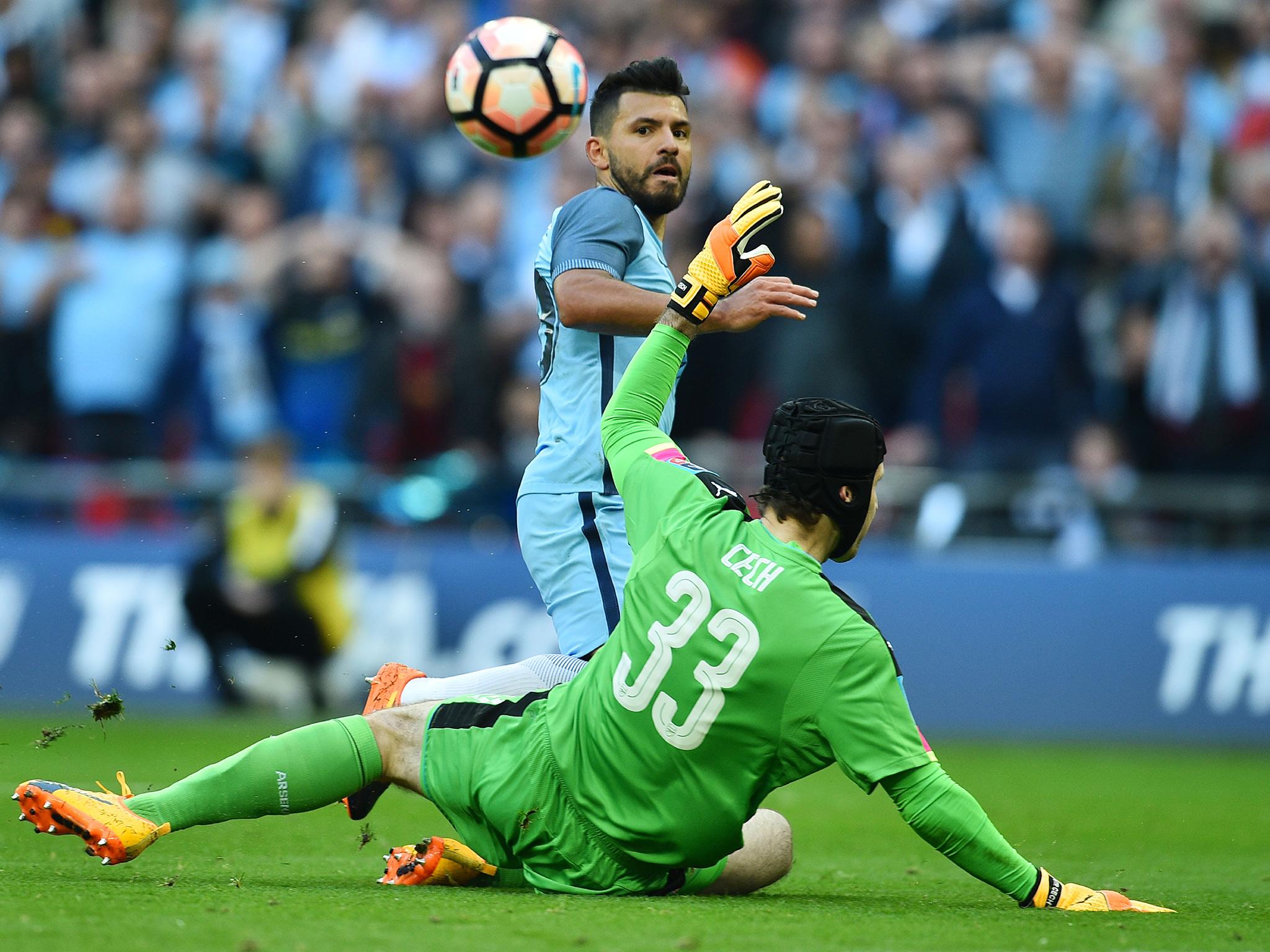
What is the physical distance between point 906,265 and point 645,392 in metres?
7.56

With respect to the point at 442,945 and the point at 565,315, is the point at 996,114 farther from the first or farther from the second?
the point at 442,945

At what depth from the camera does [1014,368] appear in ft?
37.7

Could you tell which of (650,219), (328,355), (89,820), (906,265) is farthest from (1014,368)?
(89,820)

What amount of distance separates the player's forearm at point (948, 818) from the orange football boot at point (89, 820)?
2.08 m

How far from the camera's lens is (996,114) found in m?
12.9

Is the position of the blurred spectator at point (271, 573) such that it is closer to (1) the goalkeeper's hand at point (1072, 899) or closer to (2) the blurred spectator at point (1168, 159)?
(2) the blurred spectator at point (1168, 159)

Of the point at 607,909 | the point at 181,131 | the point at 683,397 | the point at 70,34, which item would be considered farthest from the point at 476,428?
A: the point at 607,909

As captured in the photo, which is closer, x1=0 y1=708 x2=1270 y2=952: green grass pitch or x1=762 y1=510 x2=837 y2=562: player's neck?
x1=0 y1=708 x2=1270 y2=952: green grass pitch

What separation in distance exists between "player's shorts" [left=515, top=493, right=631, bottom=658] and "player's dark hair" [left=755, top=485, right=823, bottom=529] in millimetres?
856

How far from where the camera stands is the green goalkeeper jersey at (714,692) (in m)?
4.56

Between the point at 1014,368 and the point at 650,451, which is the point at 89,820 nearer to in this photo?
the point at 650,451

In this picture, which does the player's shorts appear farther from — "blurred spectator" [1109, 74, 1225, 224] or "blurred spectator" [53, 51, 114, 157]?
"blurred spectator" [53, 51, 114, 157]

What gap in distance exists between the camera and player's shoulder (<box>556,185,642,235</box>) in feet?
18.2

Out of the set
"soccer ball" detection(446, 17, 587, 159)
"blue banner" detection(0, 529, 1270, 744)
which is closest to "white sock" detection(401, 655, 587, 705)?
"soccer ball" detection(446, 17, 587, 159)
